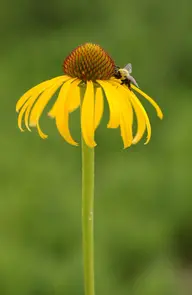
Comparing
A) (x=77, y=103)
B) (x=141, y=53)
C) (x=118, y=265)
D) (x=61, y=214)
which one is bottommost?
(x=118, y=265)

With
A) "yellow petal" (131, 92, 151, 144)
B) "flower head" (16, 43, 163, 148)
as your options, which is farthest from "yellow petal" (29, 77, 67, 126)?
"yellow petal" (131, 92, 151, 144)

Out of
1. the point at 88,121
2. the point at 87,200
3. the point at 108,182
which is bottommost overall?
the point at 108,182

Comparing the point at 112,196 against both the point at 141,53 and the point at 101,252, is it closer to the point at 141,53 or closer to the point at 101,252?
the point at 101,252

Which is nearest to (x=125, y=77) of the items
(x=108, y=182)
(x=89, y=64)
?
(x=89, y=64)

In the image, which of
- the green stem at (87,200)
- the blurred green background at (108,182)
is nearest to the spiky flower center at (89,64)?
the green stem at (87,200)

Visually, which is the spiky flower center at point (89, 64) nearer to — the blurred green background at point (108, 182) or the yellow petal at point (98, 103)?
the yellow petal at point (98, 103)

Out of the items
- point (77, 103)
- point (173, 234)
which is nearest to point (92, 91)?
point (77, 103)

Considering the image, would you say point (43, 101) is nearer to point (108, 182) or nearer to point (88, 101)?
point (88, 101)
